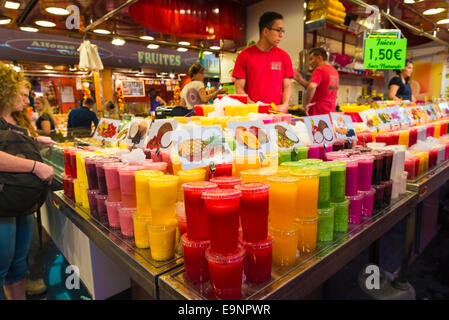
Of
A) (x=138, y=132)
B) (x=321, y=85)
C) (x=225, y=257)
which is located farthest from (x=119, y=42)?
(x=225, y=257)

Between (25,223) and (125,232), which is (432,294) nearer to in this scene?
(125,232)

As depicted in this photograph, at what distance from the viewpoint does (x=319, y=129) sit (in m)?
1.68

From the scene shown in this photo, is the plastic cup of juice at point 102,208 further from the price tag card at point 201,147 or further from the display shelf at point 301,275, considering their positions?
the display shelf at point 301,275

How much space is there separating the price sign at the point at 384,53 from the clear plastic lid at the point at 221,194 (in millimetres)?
3797

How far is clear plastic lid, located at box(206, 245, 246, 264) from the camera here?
2.72 ft

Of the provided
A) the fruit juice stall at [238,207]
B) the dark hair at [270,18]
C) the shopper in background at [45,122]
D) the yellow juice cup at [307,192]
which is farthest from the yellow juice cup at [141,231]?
the shopper in background at [45,122]

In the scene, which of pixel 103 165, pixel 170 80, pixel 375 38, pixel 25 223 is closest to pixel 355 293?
pixel 103 165

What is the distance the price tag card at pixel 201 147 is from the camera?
1.23 m

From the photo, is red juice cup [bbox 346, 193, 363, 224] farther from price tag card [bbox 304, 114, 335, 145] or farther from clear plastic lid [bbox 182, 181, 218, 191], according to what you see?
clear plastic lid [bbox 182, 181, 218, 191]

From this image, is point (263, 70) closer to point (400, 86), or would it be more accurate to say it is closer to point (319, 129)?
point (319, 129)

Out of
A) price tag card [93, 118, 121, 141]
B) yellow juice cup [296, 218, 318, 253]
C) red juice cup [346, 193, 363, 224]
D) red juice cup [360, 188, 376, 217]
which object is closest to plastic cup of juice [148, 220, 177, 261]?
yellow juice cup [296, 218, 318, 253]

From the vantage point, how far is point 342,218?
125 centimetres

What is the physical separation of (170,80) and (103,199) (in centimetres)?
1177

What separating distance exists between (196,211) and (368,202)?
0.90m
